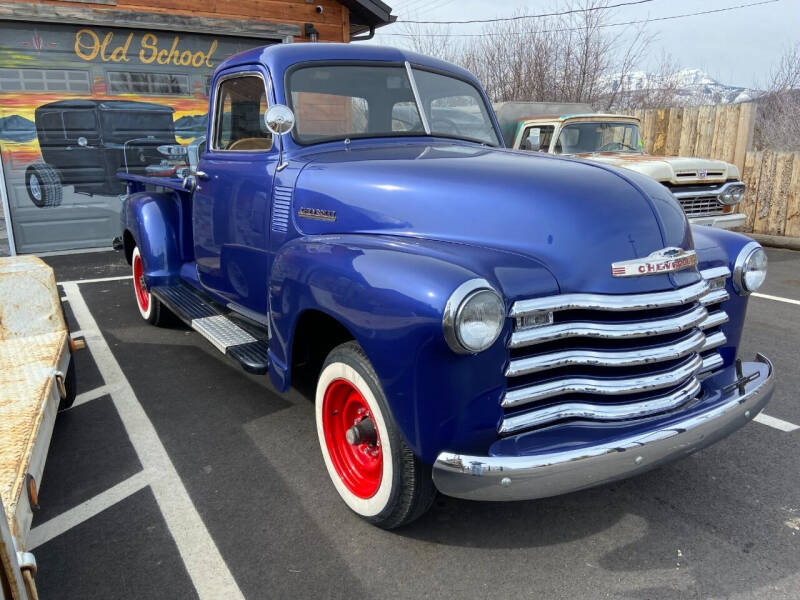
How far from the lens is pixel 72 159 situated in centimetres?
859

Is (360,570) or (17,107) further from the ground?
(17,107)

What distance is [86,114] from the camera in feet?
27.9

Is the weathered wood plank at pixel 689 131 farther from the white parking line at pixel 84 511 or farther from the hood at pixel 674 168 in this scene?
the white parking line at pixel 84 511

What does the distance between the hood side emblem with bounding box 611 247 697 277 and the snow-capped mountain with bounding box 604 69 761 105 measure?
55.0ft

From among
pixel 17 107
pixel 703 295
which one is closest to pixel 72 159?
pixel 17 107

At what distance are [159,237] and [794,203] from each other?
342 inches

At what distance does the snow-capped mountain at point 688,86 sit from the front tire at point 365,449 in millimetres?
17212

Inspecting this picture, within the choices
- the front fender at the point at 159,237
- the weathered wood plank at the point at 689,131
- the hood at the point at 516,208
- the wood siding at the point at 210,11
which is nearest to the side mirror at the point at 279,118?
the hood at the point at 516,208

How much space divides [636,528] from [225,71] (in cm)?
338

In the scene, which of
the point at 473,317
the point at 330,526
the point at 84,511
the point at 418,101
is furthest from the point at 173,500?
the point at 418,101

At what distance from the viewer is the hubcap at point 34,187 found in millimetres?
8391

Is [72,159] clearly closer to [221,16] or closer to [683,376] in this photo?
[221,16]

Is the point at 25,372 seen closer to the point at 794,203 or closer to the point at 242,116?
the point at 242,116

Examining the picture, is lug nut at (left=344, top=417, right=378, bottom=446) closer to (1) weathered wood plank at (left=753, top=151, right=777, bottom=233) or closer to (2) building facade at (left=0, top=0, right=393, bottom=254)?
(2) building facade at (left=0, top=0, right=393, bottom=254)
